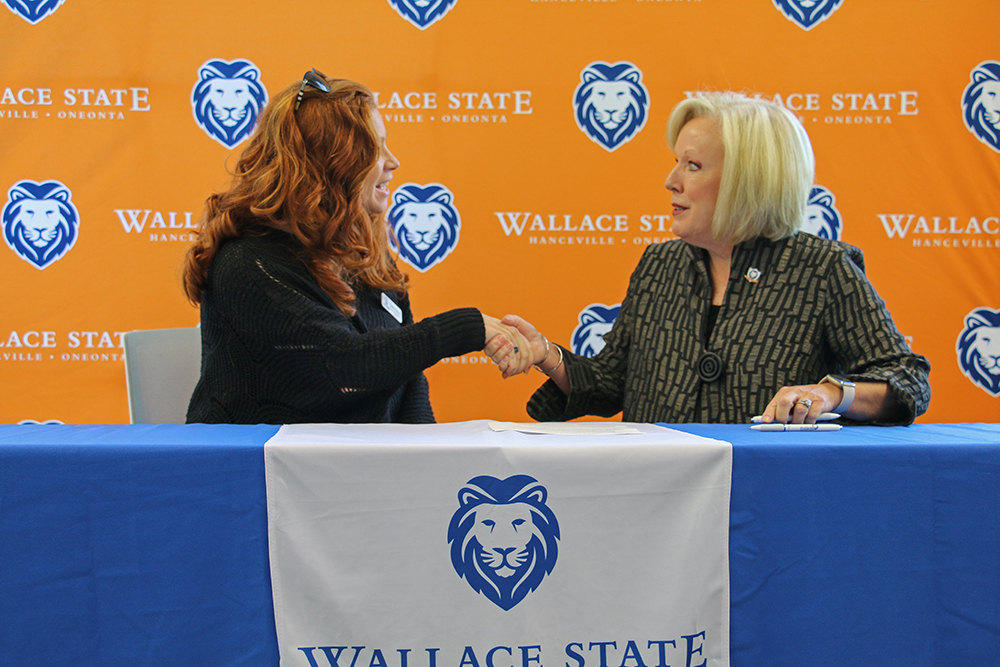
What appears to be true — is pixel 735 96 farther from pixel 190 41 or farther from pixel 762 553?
pixel 190 41

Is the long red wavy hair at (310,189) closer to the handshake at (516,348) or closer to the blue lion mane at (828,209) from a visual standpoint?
the handshake at (516,348)

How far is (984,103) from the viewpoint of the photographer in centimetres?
308

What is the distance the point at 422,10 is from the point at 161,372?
185 centimetres

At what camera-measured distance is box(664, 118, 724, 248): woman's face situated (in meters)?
2.01

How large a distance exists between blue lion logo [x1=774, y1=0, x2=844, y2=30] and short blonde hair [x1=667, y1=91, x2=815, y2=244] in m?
1.39

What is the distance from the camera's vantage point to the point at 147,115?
305 cm

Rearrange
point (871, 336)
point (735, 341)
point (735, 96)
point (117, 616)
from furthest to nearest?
point (735, 96) → point (735, 341) → point (871, 336) → point (117, 616)

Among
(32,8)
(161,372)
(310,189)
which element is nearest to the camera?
(310,189)

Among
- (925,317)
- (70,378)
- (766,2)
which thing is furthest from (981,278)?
(70,378)

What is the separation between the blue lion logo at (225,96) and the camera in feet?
10.1

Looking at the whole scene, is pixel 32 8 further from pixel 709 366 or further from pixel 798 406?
pixel 798 406

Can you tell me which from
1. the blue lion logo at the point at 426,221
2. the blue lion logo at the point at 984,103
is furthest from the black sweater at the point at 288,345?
the blue lion logo at the point at 984,103

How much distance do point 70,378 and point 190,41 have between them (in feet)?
5.02

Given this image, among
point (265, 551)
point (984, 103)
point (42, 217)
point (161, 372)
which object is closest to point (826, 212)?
point (984, 103)
